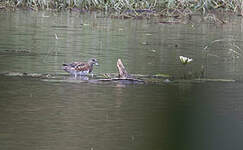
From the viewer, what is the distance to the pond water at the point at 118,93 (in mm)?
1860

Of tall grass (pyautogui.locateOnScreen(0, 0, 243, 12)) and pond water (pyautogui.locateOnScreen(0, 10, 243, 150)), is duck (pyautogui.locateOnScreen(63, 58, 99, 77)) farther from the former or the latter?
tall grass (pyautogui.locateOnScreen(0, 0, 243, 12))

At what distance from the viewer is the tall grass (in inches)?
708

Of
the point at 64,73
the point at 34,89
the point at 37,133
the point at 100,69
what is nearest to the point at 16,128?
the point at 37,133

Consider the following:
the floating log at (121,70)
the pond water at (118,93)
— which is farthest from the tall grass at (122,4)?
the floating log at (121,70)

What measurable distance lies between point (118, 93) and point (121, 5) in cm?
1210

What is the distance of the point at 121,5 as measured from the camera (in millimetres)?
17750

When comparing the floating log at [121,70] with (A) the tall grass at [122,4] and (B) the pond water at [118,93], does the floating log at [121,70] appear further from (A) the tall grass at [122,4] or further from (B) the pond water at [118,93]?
(A) the tall grass at [122,4]

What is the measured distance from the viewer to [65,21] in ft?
49.4

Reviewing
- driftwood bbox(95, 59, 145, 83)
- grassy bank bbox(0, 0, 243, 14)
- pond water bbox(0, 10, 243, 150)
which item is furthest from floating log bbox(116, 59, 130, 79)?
grassy bank bbox(0, 0, 243, 14)

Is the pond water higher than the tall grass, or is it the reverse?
the tall grass

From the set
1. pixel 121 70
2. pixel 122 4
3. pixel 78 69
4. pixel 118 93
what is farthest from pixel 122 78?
pixel 122 4

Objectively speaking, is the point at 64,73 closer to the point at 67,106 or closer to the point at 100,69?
the point at 100,69

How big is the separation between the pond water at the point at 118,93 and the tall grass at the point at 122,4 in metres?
3.00

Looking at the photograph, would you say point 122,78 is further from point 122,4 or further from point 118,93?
point 122,4
